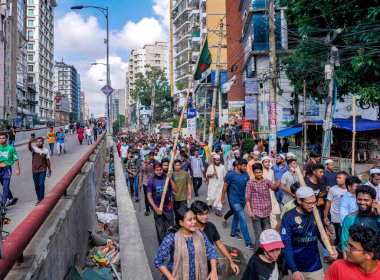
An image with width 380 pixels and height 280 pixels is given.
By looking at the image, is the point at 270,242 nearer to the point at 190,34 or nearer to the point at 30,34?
the point at 190,34

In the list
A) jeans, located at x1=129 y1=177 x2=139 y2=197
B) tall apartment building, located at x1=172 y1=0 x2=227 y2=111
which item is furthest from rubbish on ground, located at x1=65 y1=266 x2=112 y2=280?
tall apartment building, located at x1=172 y1=0 x2=227 y2=111

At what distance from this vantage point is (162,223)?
20.7ft

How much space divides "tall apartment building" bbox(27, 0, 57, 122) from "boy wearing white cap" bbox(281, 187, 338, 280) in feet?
266

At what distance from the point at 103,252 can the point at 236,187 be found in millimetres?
2684

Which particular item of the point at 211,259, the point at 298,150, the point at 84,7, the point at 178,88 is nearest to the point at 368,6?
the point at 298,150

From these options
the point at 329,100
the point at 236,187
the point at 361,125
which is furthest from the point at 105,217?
the point at 361,125

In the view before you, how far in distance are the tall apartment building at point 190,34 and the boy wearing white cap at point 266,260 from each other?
4325 centimetres

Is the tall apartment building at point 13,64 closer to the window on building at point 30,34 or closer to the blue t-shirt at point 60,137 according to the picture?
the window on building at point 30,34

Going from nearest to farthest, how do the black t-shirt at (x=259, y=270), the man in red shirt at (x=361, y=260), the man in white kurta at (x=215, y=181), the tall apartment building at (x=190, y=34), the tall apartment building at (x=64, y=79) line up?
the man in red shirt at (x=361, y=260), the black t-shirt at (x=259, y=270), the man in white kurta at (x=215, y=181), the tall apartment building at (x=190, y=34), the tall apartment building at (x=64, y=79)

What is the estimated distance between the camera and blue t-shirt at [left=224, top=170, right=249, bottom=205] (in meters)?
6.98

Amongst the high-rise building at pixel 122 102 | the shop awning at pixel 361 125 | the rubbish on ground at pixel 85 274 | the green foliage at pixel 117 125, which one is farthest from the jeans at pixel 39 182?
the high-rise building at pixel 122 102

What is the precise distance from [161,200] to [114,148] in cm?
1913

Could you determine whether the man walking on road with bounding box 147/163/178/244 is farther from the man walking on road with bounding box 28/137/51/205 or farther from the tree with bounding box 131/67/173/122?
the tree with bounding box 131/67/173/122

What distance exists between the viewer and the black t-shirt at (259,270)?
10.2ft
